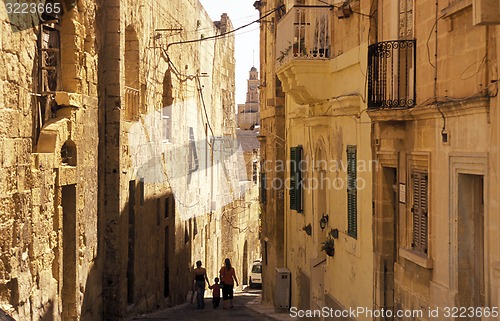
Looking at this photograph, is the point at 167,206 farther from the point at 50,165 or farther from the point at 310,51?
the point at 50,165

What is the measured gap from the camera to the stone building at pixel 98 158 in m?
9.58

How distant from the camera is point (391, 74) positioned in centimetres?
915

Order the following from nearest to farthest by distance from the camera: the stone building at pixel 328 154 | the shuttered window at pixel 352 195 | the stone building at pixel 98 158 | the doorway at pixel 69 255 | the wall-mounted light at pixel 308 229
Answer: the stone building at pixel 98 158, the stone building at pixel 328 154, the shuttered window at pixel 352 195, the doorway at pixel 69 255, the wall-mounted light at pixel 308 229

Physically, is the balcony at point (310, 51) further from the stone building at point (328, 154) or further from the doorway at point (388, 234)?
the doorway at point (388, 234)

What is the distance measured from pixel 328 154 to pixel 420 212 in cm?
457

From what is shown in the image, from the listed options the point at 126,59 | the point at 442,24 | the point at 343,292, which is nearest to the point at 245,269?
the point at 126,59

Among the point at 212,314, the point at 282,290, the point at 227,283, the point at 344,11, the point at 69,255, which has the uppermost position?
the point at 344,11

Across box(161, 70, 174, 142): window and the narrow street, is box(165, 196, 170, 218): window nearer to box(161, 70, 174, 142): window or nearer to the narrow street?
box(161, 70, 174, 142): window

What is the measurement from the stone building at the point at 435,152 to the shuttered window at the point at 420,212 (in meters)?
0.01

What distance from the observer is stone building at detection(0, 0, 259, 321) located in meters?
9.58

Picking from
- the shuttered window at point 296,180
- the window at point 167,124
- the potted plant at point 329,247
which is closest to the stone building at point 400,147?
the potted plant at point 329,247

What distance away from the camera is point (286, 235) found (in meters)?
18.3

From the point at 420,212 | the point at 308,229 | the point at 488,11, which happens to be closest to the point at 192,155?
the point at 308,229

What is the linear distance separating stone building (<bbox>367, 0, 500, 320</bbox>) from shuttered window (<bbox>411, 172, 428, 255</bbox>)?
0.01 meters
